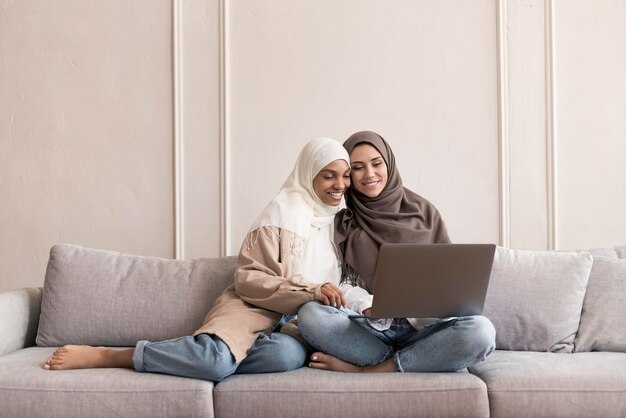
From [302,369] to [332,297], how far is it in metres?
0.24

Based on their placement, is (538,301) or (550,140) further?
(550,140)

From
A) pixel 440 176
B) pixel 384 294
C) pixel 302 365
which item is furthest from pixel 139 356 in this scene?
pixel 440 176

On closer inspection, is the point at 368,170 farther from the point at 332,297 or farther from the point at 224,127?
the point at 224,127

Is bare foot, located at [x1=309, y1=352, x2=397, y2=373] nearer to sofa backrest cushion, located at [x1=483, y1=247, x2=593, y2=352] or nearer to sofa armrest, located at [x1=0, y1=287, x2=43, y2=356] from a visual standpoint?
sofa backrest cushion, located at [x1=483, y1=247, x2=593, y2=352]

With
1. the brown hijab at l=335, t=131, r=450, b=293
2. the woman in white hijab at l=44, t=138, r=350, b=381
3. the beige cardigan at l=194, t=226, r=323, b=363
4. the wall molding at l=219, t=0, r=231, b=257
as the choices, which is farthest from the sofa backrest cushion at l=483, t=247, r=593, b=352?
the wall molding at l=219, t=0, r=231, b=257

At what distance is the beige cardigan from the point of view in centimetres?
233

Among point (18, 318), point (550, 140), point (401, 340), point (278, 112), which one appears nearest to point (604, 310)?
point (401, 340)

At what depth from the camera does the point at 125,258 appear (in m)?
2.86

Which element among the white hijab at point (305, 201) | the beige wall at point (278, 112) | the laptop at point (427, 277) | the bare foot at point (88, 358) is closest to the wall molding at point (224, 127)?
the beige wall at point (278, 112)

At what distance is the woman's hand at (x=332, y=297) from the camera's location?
2.33 metres

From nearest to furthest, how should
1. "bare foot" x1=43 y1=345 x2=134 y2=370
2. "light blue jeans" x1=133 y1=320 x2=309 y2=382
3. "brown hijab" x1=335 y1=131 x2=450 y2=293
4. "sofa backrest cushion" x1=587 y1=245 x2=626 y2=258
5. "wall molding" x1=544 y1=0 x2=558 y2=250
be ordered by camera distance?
1. "light blue jeans" x1=133 y1=320 x2=309 y2=382
2. "bare foot" x1=43 y1=345 x2=134 y2=370
3. "brown hijab" x1=335 y1=131 x2=450 y2=293
4. "sofa backrest cushion" x1=587 y1=245 x2=626 y2=258
5. "wall molding" x1=544 y1=0 x2=558 y2=250

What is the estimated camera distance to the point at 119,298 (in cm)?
273

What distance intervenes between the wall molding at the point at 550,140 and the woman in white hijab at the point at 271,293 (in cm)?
99

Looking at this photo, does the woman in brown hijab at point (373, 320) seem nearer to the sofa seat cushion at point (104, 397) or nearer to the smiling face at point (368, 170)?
the smiling face at point (368, 170)
